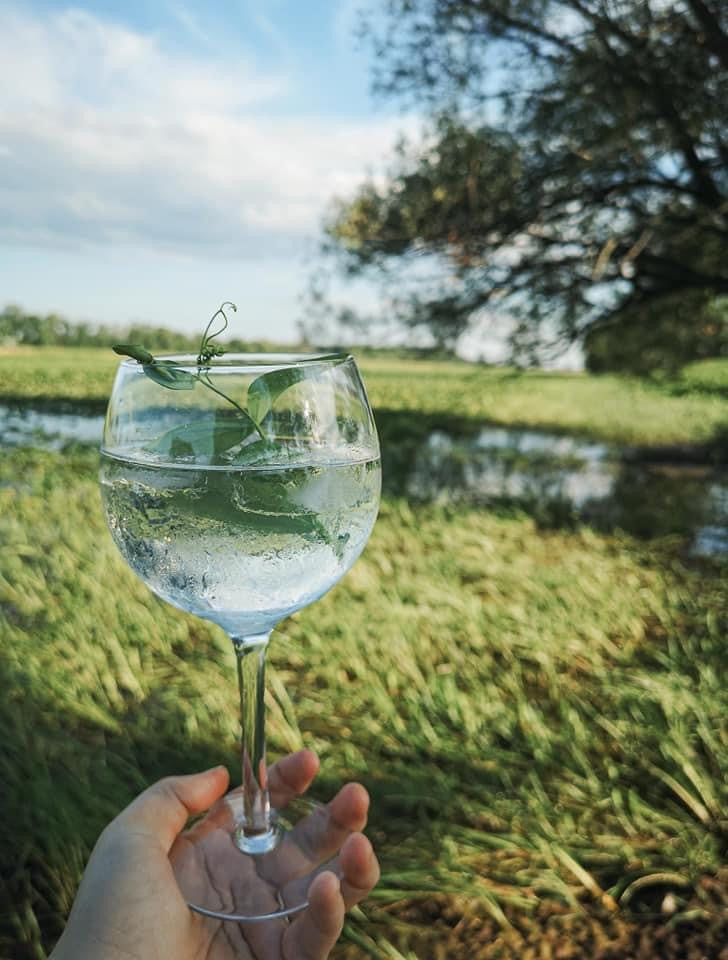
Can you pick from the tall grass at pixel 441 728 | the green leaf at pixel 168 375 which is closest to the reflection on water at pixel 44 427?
the tall grass at pixel 441 728

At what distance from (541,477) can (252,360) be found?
6.85 m

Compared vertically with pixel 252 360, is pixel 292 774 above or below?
below

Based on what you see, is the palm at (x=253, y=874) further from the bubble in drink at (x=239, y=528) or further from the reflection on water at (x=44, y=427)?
the reflection on water at (x=44, y=427)

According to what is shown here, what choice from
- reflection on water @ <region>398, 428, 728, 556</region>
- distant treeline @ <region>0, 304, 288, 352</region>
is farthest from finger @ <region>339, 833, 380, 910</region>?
reflection on water @ <region>398, 428, 728, 556</region>

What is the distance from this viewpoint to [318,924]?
4.33ft

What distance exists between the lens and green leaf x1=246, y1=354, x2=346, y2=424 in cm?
117

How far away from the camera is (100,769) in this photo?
7.98 feet

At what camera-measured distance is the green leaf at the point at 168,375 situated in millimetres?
1218

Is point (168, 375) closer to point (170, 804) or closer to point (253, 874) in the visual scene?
point (170, 804)

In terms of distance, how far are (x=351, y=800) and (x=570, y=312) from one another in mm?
6062

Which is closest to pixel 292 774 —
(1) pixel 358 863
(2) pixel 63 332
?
(1) pixel 358 863

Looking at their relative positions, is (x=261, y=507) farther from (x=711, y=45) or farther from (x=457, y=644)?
(x=711, y=45)

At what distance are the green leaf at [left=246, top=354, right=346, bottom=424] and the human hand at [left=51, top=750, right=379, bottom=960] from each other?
0.75 m

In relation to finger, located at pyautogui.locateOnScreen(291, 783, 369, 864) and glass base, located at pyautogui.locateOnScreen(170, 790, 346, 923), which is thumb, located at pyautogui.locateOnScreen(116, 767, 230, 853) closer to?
glass base, located at pyautogui.locateOnScreen(170, 790, 346, 923)
